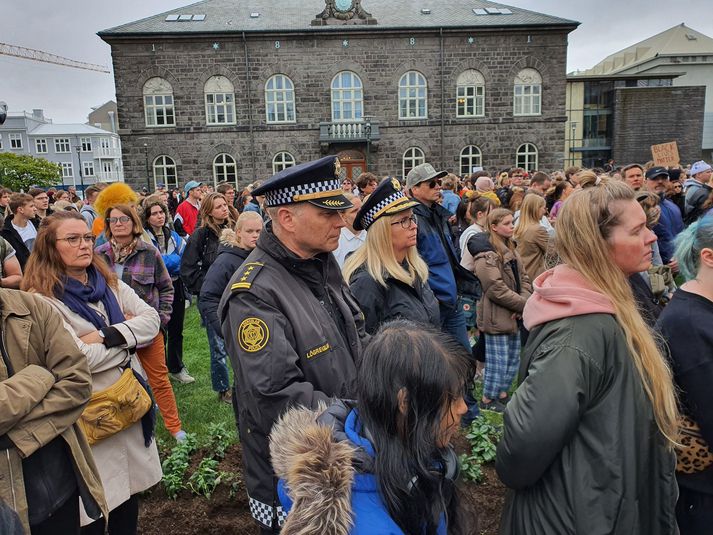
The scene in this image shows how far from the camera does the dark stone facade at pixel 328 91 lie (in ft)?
87.8

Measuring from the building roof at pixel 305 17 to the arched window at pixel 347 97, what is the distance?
7.94 ft

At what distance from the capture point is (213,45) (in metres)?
26.6

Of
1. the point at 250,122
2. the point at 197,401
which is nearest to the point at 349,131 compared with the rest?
the point at 250,122

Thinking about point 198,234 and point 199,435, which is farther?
Result: point 198,234

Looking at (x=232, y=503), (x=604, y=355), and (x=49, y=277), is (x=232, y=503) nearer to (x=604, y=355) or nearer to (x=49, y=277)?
(x=49, y=277)

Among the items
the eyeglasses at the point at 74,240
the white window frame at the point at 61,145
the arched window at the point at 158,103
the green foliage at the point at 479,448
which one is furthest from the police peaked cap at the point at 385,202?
the white window frame at the point at 61,145

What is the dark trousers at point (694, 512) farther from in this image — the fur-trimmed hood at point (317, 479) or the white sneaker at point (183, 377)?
the white sneaker at point (183, 377)

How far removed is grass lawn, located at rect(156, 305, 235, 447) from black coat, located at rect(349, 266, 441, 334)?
2071 mm

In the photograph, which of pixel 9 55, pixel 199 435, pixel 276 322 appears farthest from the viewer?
pixel 9 55

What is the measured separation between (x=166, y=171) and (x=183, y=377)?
23461 mm

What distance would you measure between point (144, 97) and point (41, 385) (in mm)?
27944

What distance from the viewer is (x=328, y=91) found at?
27.4 metres

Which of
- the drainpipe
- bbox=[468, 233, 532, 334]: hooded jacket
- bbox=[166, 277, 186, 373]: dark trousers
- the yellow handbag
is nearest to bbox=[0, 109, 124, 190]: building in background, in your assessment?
the drainpipe

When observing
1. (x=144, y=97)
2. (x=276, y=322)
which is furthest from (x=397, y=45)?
(x=276, y=322)
